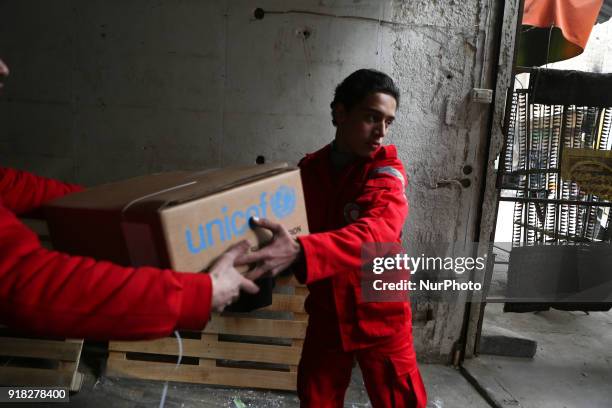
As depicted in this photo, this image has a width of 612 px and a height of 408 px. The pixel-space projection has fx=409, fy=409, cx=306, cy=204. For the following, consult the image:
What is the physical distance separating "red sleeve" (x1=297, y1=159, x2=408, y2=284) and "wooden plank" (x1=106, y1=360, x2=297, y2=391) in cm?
149

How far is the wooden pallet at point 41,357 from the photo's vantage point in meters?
2.33

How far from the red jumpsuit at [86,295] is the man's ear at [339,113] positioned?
1.00 m

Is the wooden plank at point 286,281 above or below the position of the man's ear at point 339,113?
below

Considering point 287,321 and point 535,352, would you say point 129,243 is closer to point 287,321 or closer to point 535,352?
point 287,321

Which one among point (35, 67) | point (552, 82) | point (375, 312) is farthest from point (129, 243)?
point (552, 82)

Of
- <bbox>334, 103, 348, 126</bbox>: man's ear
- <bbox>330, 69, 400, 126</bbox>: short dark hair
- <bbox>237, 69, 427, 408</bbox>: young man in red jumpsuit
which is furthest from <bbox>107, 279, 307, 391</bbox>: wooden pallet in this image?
<bbox>330, 69, 400, 126</bbox>: short dark hair

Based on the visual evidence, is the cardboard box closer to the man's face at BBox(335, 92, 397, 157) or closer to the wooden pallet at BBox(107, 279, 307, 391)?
the man's face at BBox(335, 92, 397, 157)

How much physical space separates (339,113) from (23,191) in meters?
1.15

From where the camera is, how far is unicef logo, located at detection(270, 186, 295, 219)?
113 centimetres

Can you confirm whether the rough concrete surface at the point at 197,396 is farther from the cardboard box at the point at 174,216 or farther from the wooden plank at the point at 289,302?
the cardboard box at the point at 174,216

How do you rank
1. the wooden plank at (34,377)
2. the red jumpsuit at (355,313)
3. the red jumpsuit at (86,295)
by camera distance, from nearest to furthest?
the red jumpsuit at (86,295) < the red jumpsuit at (355,313) < the wooden plank at (34,377)

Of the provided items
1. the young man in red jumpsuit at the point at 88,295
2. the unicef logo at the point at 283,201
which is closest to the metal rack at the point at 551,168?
Result: the unicef logo at the point at 283,201

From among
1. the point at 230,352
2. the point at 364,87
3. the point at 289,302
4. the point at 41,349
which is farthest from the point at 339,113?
the point at 41,349

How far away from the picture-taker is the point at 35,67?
2467 millimetres
